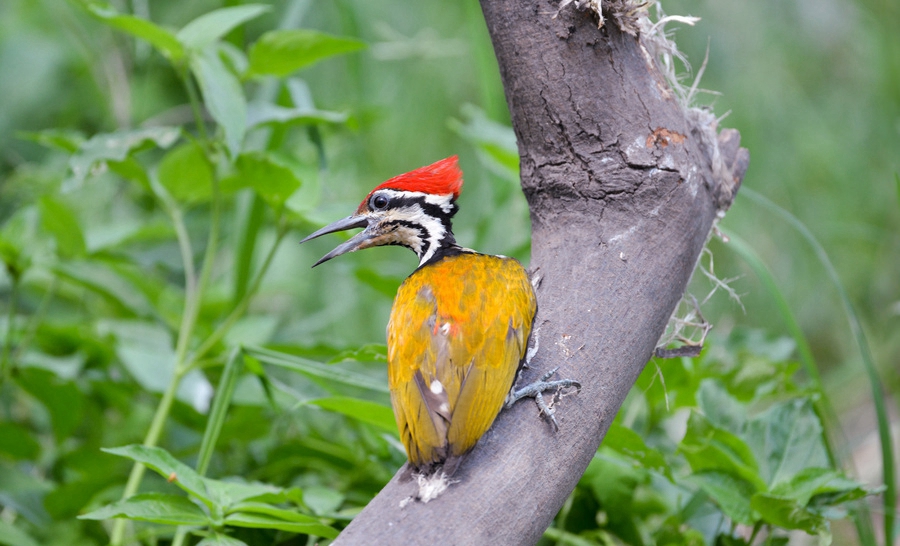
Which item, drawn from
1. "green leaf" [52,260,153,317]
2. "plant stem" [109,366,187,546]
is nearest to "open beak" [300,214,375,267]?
"plant stem" [109,366,187,546]

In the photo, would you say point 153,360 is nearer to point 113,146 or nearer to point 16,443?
point 16,443

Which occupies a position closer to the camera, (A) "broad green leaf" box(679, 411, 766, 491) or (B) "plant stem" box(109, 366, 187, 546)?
(A) "broad green leaf" box(679, 411, 766, 491)

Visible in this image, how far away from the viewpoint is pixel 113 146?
2.11 meters

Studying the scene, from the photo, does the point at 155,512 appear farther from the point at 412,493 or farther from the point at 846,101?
the point at 846,101

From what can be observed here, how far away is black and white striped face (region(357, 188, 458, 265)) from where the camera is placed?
1.94 meters

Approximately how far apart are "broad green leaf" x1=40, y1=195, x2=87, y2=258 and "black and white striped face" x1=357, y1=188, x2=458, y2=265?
42.2 inches

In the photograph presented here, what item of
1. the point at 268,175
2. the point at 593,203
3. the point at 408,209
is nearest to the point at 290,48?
the point at 268,175

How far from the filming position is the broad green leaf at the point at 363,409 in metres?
1.85

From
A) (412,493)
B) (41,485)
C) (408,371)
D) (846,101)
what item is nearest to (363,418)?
(408,371)

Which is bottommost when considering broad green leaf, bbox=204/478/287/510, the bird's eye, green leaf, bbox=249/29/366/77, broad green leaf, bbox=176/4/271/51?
broad green leaf, bbox=204/478/287/510

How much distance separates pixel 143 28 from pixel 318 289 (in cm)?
243

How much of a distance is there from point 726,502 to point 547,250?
2.36ft

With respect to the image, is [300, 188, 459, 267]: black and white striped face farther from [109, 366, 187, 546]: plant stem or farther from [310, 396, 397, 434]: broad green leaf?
[109, 366, 187, 546]: plant stem

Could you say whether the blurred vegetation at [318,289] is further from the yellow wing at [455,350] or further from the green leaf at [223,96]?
the yellow wing at [455,350]
